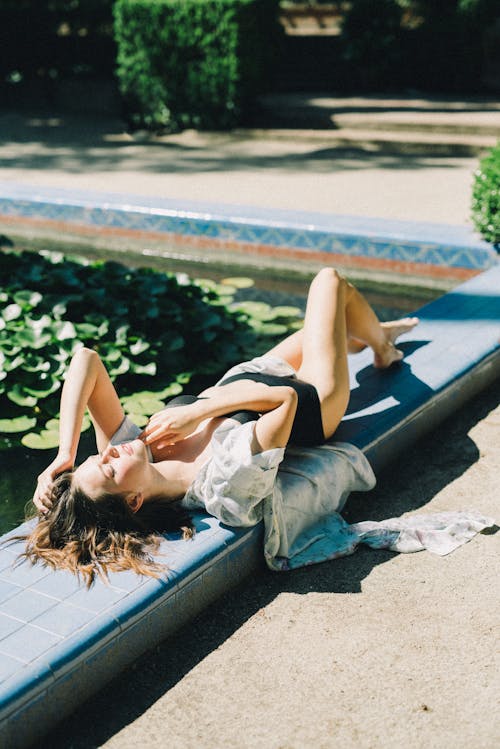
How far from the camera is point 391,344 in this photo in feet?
13.5

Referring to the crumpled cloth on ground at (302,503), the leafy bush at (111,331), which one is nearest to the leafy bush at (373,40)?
the leafy bush at (111,331)

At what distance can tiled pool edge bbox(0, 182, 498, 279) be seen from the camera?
6.16 m

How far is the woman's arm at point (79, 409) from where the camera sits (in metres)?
2.87

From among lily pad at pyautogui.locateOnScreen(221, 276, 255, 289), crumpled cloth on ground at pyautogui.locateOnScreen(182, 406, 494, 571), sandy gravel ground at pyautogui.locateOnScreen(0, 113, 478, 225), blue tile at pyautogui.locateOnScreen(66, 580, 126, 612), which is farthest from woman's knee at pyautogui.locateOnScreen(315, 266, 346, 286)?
sandy gravel ground at pyautogui.locateOnScreen(0, 113, 478, 225)

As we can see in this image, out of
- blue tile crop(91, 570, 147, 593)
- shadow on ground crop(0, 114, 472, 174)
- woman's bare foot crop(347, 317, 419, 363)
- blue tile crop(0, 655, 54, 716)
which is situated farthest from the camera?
shadow on ground crop(0, 114, 472, 174)

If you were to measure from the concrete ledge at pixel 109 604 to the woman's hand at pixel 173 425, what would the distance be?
0.28 meters

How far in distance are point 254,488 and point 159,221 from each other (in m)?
4.68

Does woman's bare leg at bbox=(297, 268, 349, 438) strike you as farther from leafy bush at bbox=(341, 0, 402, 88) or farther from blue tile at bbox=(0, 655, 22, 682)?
leafy bush at bbox=(341, 0, 402, 88)

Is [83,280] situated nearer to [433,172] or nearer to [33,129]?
[433,172]

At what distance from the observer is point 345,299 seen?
12.2 feet

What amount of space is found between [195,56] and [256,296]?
6740 millimetres

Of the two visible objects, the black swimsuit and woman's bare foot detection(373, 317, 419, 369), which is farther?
woman's bare foot detection(373, 317, 419, 369)

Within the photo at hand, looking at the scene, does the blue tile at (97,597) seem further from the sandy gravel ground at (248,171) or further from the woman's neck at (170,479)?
the sandy gravel ground at (248,171)

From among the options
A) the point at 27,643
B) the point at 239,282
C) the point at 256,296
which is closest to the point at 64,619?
the point at 27,643
